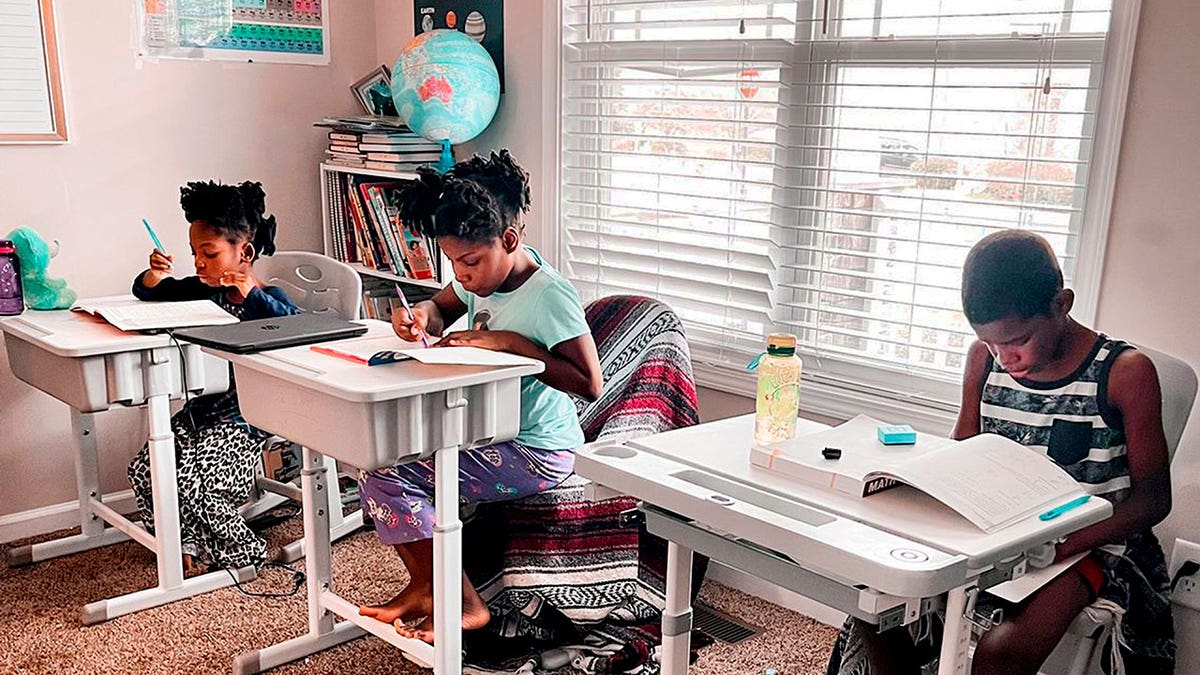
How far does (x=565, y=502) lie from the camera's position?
2.28 metres

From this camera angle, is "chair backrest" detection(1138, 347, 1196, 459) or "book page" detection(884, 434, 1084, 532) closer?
"book page" detection(884, 434, 1084, 532)

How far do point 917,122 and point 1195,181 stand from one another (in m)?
0.60

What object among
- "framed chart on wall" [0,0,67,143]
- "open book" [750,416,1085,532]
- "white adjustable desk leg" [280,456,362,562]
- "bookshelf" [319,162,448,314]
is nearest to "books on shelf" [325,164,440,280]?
"bookshelf" [319,162,448,314]

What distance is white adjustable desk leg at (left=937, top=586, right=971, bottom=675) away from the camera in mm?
1329

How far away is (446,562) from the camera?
6.55ft

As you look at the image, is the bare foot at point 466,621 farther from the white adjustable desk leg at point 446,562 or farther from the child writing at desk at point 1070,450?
the child writing at desk at point 1070,450

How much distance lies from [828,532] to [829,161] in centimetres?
140

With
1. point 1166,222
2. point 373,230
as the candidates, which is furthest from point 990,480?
point 373,230

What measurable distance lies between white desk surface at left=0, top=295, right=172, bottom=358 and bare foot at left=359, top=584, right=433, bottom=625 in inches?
33.1

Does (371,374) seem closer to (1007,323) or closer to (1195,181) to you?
(1007,323)

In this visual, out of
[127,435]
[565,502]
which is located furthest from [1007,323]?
[127,435]

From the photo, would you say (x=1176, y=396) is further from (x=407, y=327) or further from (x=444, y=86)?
(x=444, y=86)

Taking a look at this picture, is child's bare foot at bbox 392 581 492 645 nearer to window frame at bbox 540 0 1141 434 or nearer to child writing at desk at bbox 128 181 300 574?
child writing at desk at bbox 128 181 300 574

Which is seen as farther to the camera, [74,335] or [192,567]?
[192,567]
